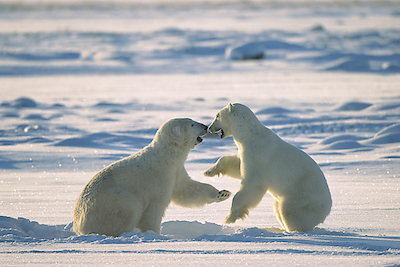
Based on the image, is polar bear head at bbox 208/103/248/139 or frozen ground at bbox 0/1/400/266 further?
polar bear head at bbox 208/103/248/139

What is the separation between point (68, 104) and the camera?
512 inches

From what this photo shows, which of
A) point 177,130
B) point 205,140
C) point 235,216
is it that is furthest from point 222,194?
point 205,140

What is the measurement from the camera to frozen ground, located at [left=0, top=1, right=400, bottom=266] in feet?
11.9

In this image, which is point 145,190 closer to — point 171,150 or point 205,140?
point 171,150

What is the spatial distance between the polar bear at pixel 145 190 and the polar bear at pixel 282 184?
426mm

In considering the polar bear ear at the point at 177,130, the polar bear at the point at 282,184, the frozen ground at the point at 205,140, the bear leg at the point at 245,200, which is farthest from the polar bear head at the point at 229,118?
the frozen ground at the point at 205,140

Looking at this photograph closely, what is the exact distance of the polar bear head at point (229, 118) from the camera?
4.79m

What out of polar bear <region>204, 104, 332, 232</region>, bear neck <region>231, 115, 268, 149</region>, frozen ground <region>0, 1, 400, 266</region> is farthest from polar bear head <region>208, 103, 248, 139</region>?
frozen ground <region>0, 1, 400, 266</region>

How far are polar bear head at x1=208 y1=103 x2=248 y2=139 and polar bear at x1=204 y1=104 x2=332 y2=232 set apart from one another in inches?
9.3

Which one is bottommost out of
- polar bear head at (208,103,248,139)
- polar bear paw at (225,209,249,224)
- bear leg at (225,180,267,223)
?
polar bear paw at (225,209,249,224)

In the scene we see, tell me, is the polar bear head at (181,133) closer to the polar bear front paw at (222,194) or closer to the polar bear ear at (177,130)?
the polar bear ear at (177,130)

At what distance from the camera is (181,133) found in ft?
15.1

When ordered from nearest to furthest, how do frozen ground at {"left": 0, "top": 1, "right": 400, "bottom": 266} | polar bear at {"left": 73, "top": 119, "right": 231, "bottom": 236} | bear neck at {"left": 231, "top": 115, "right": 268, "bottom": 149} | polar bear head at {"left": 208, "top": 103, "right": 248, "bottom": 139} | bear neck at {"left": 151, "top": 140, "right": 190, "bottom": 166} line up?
frozen ground at {"left": 0, "top": 1, "right": 400, "bottom": 266} < polar bear at {"left": 73, "top": 119, "right": 231, "bottom": 236} < bear neck at {"left": 151, "top": 140, "right": 190, "bottom": 166} < bear neck at {"left": 231, "top": 115, "right": 268, "bottom": 149} < polar bear head at {"left": 208, "top": 103, "right": 248, "bottom": 139}

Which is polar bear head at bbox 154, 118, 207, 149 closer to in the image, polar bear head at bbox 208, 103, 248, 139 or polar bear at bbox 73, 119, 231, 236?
polar bear at bbox 73, 119, 231, 236
